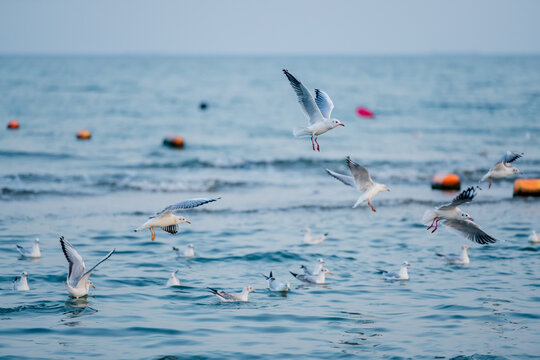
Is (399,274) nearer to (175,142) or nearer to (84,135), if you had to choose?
(175,142)

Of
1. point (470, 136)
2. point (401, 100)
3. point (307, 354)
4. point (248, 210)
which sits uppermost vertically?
point (401, 100)

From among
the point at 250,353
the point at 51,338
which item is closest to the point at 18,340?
the point at 51,338

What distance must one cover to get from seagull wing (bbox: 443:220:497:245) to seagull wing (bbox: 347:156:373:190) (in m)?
1.38

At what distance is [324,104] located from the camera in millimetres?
11562

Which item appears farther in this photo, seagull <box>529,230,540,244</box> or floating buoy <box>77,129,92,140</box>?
floating buoy <box>77,129,92,140</box>

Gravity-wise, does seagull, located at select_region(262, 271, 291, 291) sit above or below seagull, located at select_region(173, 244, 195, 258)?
below

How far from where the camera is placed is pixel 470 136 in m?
36.0

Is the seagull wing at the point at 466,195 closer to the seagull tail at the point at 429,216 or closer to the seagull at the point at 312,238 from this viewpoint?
the seagull tail at the point at 429,216

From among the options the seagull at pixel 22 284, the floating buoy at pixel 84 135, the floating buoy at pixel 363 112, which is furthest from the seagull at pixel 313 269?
the floating buoy at pixel 363 112

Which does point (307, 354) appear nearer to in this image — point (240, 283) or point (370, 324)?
point (370, 324)

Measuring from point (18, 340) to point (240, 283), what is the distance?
3.93 meters

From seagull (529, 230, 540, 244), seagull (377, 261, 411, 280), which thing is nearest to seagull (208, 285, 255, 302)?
seagull (377, 261, 411, 280)

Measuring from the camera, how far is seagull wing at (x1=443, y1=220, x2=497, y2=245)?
11.2m

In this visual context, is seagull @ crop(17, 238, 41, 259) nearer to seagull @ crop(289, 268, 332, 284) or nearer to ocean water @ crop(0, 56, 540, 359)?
ocean water @ crop(0, 56, 540, 359)
